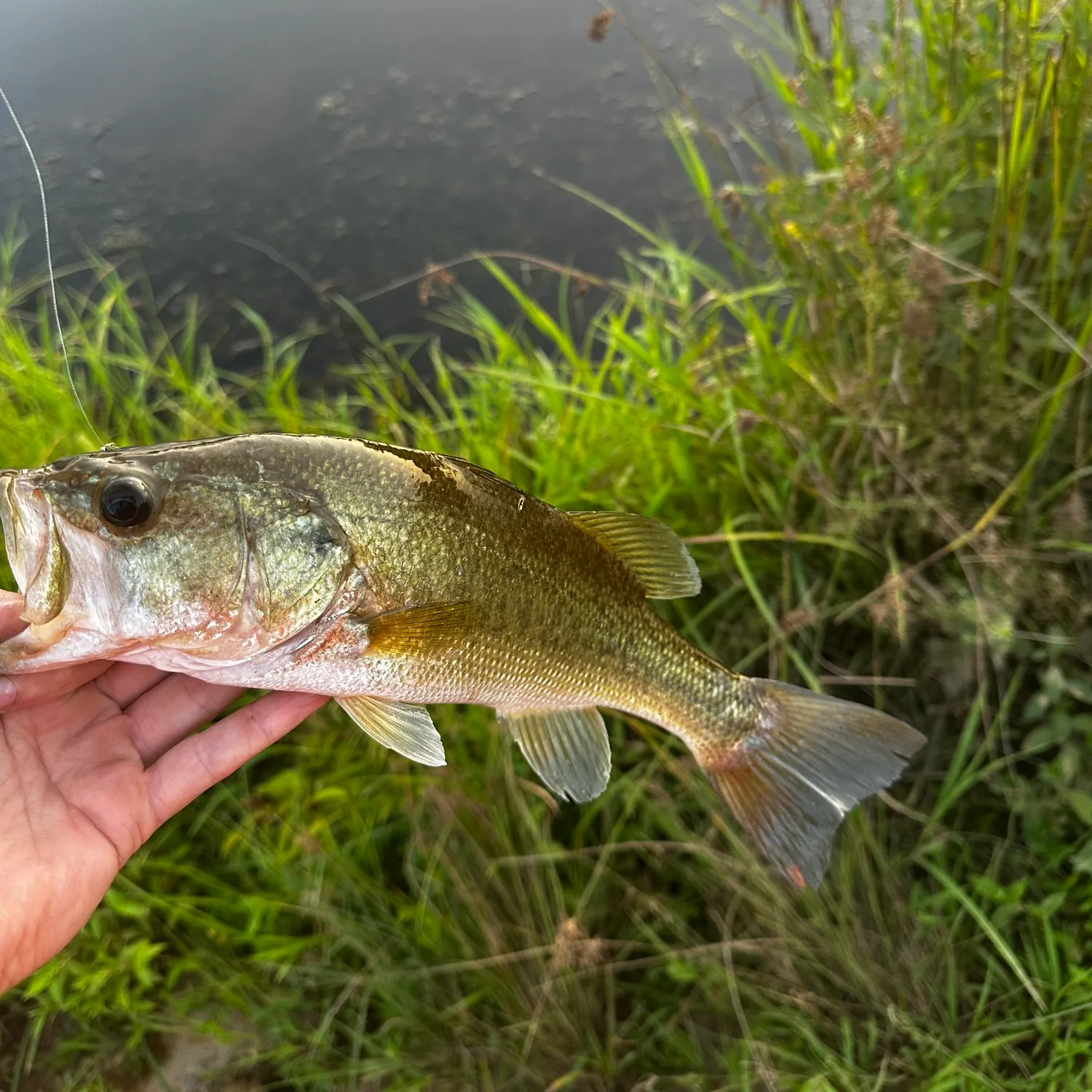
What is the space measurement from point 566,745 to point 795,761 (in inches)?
21.6

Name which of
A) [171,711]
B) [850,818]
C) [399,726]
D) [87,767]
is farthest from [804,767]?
[87,767]

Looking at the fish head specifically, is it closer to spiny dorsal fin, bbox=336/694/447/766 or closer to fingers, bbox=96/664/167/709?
spiny dorsal fin, bbox=336/694/447/766

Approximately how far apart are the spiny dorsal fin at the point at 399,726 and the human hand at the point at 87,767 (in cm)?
21

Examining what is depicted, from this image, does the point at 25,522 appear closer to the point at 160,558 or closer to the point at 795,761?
the point at 160,558

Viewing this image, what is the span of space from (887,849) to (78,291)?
5.12m

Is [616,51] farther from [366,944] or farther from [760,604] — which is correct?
[366,944]

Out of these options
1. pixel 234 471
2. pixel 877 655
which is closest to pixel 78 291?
pixel 234 471

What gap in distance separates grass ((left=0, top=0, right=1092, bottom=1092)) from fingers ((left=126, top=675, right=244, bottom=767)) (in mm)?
529

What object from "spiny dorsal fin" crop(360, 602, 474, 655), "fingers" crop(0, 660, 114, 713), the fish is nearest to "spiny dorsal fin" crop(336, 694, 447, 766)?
the fish

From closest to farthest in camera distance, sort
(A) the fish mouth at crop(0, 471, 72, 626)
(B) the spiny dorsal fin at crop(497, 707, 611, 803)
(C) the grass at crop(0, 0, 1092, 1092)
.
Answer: (A) the fish mouth at crop(0, 471, 72, 626), (B) the spiny dorsal fin at crop(497, 707, 611, 803), (C) the grass at crop(0, 0, 1092, 1092)

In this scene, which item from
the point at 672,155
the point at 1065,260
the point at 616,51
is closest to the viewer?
the point at 1065,260

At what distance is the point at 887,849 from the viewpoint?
2.31 meters

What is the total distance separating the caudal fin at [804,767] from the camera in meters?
1.79

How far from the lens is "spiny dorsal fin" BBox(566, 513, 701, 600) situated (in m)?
1.82
